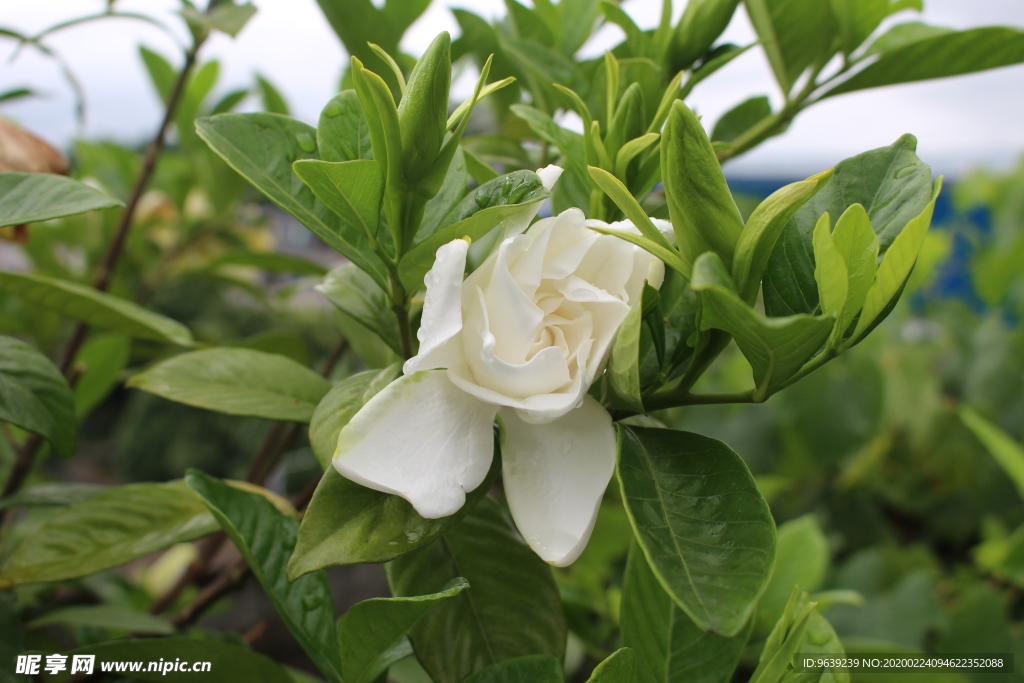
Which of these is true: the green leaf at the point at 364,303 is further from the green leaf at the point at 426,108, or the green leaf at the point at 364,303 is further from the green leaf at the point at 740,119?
the green leaf at the point at 740,119

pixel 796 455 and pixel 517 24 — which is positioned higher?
pixel 517 24

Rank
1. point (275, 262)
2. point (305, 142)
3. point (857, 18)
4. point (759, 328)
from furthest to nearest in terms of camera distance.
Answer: point (275, 262)
point (857, 18)
point (305, 142)
point (759, 328)

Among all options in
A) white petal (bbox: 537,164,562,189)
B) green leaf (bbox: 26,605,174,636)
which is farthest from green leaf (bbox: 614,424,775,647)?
green leaf (bbox: 26,605,174,636)

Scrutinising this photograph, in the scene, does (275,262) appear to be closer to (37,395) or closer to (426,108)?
(37,395)

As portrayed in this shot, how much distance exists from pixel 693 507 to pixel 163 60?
3.33 ft

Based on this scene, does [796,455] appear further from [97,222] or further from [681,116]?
[97,222]

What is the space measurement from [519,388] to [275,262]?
22.4 inches

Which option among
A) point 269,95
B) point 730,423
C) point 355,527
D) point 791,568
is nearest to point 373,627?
point 355,527

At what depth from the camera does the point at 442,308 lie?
268 millimetres


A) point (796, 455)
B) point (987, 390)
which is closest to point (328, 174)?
point (796, 455)

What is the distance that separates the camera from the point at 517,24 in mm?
544

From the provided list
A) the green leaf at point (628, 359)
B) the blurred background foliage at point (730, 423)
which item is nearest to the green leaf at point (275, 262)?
the blurred background foliage at point (730, 423)

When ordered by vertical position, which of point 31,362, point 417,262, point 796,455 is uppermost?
point 417,262

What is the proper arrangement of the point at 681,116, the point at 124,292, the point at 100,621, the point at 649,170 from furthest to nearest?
the point at 124,292 → the point at 100,621 → the point at 649,170 → the point at 681,116
